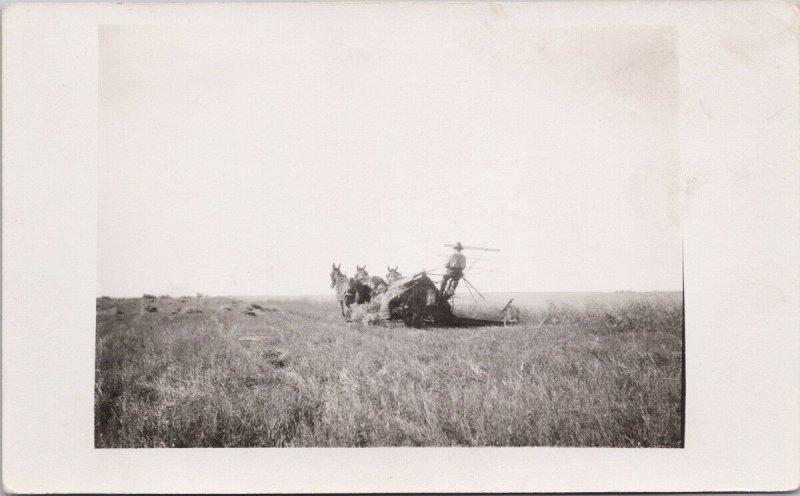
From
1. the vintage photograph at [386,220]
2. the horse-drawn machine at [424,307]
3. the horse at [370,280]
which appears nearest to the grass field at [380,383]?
the vintage photograph at [386,220]

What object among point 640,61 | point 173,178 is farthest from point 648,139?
point 173,178

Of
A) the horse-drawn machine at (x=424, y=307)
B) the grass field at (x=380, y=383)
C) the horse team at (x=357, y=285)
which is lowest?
the grass field at (x=380, y=383)

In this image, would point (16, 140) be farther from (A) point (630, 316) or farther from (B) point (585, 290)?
(A) point (630, 316)

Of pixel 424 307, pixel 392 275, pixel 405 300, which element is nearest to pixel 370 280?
pixel 392 275

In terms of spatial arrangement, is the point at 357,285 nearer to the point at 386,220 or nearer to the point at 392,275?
the point at 392,275

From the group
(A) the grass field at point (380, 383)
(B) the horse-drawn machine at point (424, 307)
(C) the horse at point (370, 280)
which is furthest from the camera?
(B) the horse-drawn machine at point (424, 307)

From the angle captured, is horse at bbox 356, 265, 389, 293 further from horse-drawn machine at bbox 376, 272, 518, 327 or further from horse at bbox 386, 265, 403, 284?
horse-drawn machine at bbox 376, 272, 518, 327

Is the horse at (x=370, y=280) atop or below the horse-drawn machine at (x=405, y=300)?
atop

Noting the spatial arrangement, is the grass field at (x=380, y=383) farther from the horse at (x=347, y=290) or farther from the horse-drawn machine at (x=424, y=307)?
the horse-drawn machine at (x=424, y=307)
